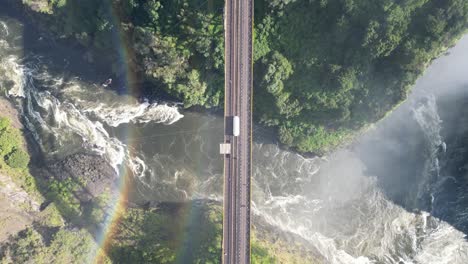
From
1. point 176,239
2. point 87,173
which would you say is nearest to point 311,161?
point 176,239

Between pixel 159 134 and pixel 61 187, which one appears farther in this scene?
pixel 159 134

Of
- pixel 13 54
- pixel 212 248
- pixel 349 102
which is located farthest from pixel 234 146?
pixel 13 54

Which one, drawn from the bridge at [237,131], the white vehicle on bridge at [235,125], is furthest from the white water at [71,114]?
the white vehicle on bridge at [235,125]

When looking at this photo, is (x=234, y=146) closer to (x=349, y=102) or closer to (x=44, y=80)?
(x=349, y=102)

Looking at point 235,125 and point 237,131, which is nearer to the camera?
point 235,125

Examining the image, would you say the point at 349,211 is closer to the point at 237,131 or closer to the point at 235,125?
the point at 237,131

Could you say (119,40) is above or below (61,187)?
above
